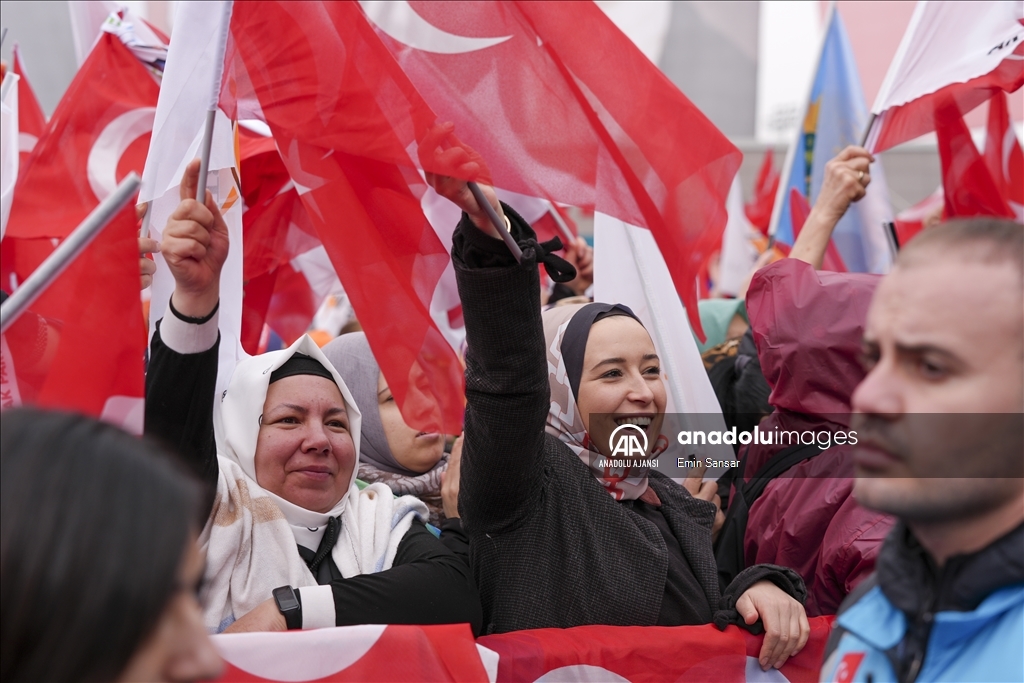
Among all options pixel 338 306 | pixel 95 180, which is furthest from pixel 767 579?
pixel 338 306

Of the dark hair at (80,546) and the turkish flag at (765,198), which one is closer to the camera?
the dark hair at (80,546)

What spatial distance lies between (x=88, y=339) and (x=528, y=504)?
39.9 inches

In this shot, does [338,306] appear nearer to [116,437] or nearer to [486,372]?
[486,372]

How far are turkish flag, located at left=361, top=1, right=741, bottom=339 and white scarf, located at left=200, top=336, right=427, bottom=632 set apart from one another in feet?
2.41

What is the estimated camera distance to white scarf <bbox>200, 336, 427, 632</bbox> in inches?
92.6

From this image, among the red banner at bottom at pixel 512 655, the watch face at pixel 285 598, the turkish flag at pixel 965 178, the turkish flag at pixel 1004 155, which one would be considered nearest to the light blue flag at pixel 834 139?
the turkish flag at pixel 1004 155

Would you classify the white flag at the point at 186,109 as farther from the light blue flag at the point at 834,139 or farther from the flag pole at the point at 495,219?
the light blue flag at the point at 834,139

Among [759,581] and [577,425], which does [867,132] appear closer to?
[577,425]

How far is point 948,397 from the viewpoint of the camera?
49.3 inches

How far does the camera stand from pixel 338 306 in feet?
27.6

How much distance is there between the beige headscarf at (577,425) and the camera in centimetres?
257

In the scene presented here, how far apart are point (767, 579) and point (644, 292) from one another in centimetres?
121

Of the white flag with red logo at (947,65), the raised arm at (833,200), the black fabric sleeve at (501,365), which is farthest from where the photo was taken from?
the white flag with red logo at (947,65)

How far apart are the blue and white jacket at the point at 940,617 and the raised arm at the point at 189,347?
1.33m
